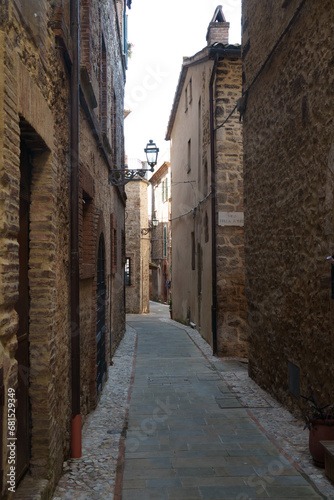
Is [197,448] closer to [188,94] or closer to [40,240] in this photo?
[40,240]

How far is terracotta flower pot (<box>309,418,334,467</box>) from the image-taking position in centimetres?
428

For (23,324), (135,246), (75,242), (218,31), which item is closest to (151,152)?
(218,31)

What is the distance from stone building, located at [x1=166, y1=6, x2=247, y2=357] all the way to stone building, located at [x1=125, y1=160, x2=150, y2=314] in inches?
418

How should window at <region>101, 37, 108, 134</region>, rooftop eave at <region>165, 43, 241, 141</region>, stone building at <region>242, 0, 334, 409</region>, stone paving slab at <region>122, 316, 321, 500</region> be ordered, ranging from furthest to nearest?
1. rooftop eave at <region>165, 43, 241, 141</region>
2. window at <region>101, 37, 108, 134</region>
3. stone building at <region>242, 0, 334, 409</region>
4. stone paving slab at <region>122, 316, 321, 500</region>

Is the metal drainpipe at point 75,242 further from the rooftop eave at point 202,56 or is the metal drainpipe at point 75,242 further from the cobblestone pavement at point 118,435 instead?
the rooftop eave at point 202,56

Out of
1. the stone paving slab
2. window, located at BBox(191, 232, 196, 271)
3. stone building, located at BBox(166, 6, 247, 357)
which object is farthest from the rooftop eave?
the stone paving slab

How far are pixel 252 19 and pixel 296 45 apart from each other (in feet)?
7.54

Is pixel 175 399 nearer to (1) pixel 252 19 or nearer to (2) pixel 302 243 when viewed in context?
(2) pixel 302 243

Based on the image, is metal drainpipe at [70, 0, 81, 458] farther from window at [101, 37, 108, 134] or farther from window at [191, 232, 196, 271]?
window at [191, 232, 196, 271]

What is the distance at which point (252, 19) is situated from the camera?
7.48 meters

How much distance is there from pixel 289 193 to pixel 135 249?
2020 centimetres

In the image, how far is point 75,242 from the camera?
4.62 m

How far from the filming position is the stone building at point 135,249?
83.1 feet

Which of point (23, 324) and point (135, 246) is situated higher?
point (135, 246)
